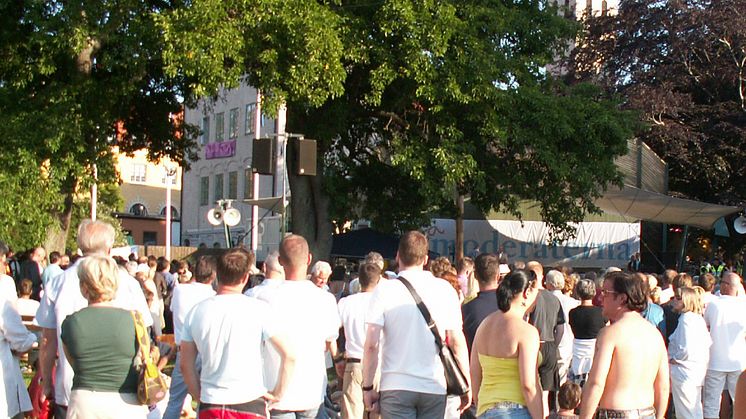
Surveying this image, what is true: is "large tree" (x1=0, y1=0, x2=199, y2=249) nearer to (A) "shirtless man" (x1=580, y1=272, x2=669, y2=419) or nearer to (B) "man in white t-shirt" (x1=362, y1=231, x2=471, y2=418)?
(B) "man in white t-shirt" (x1=362, y1=231, x2=471, y2=418)

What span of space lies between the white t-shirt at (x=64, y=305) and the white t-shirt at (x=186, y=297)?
2324mm

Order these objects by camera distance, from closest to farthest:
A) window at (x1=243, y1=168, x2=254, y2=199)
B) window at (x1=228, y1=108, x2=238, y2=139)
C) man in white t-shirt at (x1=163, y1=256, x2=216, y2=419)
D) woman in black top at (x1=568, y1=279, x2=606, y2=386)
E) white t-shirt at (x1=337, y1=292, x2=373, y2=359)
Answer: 1. man in white t-shirt at (x1=163, y1=256, x2=216, y2=419)
2. white t-shirt at (x1=337, y1=292, x2=373, y2=359)
3. woman in black top at (x1=568, y1=279, x2=606, y2=386)
4. window at (x1=243, y1=168, x2=254, y2=199)
5. window at (x1=228, y1=108, x2=238, y2=139)

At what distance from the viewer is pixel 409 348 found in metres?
6.38

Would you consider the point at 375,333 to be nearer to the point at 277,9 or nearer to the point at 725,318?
the point at 725,318

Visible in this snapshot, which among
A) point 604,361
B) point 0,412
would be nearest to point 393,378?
point 604,361

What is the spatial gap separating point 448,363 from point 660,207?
21.0 meters

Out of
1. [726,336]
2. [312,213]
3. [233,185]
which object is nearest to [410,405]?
[726,336]

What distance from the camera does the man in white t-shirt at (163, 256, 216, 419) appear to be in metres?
8.57

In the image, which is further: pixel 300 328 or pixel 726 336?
pixel 726 336

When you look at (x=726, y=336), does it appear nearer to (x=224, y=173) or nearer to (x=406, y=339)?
(x=406, y=339)

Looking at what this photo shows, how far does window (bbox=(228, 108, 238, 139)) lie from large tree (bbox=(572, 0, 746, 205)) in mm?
23077

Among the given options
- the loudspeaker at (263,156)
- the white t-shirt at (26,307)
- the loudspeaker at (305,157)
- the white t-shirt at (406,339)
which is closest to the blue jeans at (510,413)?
the white t-shirt at (406,339)

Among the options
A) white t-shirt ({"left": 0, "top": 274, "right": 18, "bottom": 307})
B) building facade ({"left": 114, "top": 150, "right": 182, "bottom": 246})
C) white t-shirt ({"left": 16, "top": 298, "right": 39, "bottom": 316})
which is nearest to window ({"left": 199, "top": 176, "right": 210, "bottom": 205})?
building facade ({"left": 114, "top": 150, "right": 182, "bottom": 246})

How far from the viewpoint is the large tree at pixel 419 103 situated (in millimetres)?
18797
